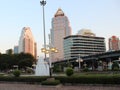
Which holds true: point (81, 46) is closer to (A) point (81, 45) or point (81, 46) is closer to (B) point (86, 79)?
(A) point (81, 45)

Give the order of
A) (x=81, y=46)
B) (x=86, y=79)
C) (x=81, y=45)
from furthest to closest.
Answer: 1. (x=81, y=45)
2. (x=81, y=46)
3. (x=86, y=79)

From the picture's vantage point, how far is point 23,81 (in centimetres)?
3956

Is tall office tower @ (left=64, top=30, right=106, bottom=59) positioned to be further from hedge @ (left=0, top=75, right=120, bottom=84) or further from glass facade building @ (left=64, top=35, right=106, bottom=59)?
hedge @ (left=0, top=75, right=120, bottom=84)

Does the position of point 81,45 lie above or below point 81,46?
above

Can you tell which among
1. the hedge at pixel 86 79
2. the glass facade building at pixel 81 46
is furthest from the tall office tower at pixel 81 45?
the hedge at pixel 86 79

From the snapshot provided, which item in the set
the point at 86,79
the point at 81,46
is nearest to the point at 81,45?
the point at 81,46

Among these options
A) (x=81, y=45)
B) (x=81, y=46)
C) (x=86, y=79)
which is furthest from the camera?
(x=81, y=45)

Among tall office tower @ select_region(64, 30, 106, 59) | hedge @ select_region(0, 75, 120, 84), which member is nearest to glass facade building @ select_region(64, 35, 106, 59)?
tall office tower @ select_region(64, 30, 106, 59)

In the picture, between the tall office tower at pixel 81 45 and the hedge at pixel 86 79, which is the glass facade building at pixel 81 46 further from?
the hedge at pixel 86 79

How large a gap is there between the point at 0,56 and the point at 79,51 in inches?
3025

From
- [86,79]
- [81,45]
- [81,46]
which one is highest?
[81,45]

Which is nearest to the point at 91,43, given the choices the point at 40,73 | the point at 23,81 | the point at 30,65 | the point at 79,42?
the point at 79,42

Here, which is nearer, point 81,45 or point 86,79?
point 86,79

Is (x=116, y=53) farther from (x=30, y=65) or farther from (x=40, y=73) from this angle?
(x=40, y=73)
